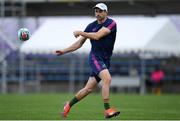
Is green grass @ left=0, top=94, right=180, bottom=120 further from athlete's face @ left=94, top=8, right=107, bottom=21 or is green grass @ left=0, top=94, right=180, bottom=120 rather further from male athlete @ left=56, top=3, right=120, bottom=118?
athlete's face @ left=94, top=8, right=107, bottom=21

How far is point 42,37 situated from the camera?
4078 centimetres

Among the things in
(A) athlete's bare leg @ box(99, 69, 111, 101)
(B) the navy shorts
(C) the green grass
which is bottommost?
(C) the green grass

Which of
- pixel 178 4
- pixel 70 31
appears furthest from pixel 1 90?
pixel 178 4

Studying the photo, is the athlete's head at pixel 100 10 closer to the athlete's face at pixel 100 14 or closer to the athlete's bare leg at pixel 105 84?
the athlete's face at pixel 100 14

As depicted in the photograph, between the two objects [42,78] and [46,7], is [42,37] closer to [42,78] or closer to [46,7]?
[42,78]

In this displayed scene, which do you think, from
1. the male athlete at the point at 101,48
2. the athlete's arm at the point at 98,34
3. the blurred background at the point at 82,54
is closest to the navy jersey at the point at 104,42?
the male athlete at the point at 101,48

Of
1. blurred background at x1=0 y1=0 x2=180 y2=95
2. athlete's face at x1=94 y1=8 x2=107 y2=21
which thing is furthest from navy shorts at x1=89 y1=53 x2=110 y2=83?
blurred background at x1=0 y1=0 x2=180 y2=95

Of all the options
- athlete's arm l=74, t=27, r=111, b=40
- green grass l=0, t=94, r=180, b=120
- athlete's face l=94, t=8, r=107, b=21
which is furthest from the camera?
green grass l=0, t=94, r=180, b=120

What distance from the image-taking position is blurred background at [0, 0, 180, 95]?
39.1 m

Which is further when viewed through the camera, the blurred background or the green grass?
the blurred background

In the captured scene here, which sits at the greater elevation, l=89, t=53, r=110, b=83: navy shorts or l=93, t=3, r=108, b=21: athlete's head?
l=93, t=3, r=108, b=21: athlete's head

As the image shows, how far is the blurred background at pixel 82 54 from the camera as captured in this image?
128 feet

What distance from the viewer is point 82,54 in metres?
40.8

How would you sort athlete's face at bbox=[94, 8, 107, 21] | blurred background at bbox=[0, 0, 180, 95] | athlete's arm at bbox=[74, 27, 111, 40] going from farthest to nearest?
blurred background at bbox=[0, 0, 180, 95]
athlete's face at bbox=[94, 8, 107, 21]
athlete's arm at bbox=[74, 27, 111, 40]
